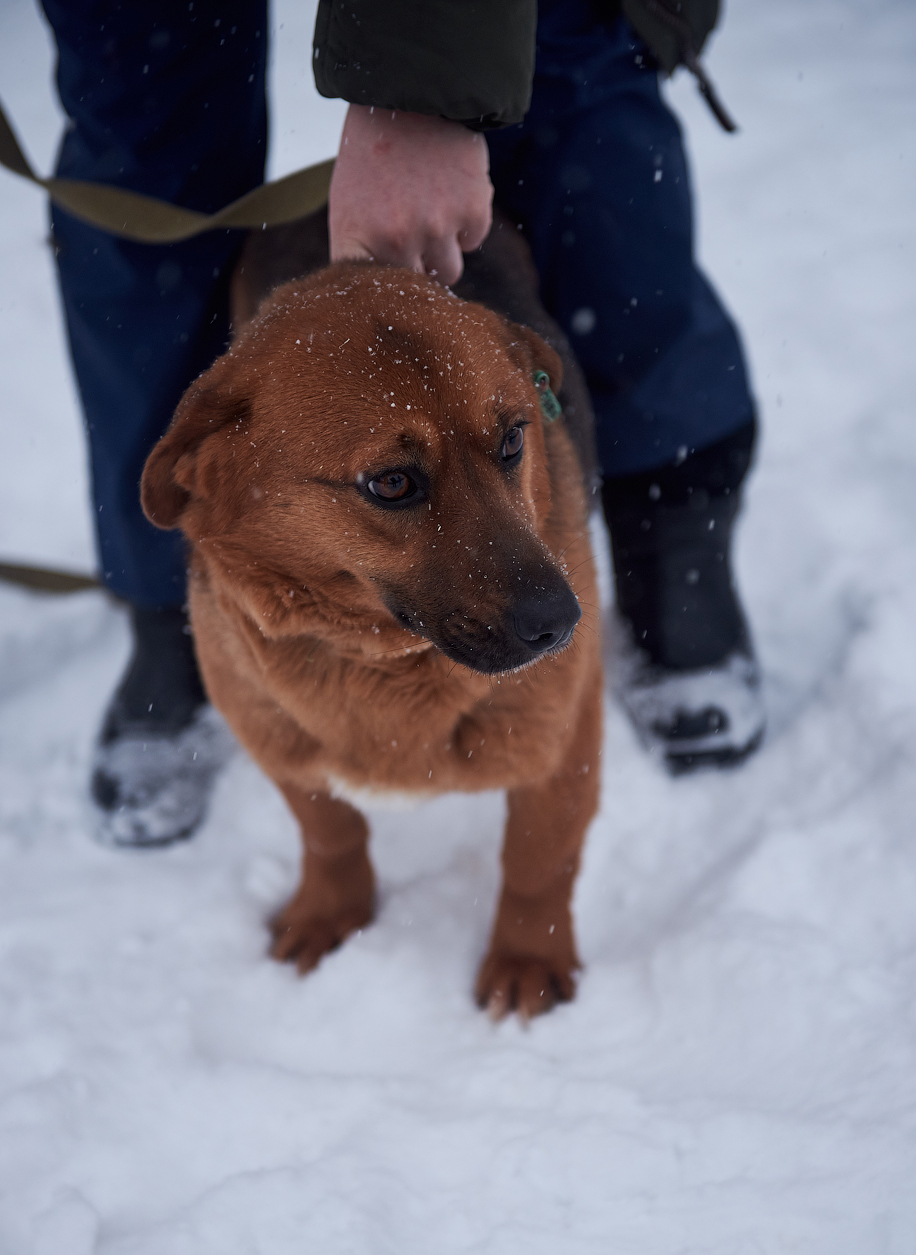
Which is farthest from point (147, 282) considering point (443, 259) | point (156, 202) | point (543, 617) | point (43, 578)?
point (543, 617)

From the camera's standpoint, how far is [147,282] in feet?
8.11

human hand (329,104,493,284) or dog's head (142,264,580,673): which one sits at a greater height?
human hand (329,104,493,284)

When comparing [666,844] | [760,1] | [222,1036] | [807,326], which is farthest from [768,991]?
[760,1]

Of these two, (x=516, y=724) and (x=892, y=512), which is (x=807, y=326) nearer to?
(x=892, y=512)

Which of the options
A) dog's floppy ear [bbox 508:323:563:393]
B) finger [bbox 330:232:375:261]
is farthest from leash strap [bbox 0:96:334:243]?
dog's floppy ear [bbox 508:323:563:393]

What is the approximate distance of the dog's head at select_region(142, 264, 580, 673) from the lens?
1.53m

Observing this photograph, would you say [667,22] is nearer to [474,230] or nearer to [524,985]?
[474,230]

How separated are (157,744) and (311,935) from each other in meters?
0.86

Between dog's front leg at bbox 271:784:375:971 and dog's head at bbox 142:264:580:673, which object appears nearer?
dog's head at bbox 142:264:580:673

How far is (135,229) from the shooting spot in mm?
1951

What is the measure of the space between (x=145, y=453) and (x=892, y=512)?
96.8 inches

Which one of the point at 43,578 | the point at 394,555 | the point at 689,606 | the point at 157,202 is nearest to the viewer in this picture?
the point at 394,555

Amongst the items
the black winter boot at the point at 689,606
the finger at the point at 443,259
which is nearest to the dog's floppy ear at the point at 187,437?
the finger at the point at 443,259

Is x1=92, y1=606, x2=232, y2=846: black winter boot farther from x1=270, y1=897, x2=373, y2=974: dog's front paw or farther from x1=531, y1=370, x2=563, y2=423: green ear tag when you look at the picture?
x1=531, y1=370, x2=563, y2=423: green ear tag
